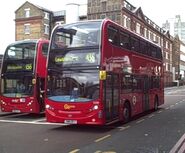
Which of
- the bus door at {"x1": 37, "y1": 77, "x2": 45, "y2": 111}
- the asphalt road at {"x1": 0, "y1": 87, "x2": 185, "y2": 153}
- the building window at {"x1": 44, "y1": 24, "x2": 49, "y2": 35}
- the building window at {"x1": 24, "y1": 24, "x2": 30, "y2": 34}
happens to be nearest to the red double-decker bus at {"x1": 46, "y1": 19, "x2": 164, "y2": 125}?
the asphalt road at {"x1": 0, "y1": 87, "x2": 185, "y2": 153}

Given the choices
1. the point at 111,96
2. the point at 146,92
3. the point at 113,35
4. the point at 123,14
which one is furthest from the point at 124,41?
the point at 123,14

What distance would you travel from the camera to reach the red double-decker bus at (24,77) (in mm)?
19844

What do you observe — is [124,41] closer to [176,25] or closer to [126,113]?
[126,113]

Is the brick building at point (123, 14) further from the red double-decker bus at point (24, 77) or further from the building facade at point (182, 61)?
the red double-decker bus at point (24, 77)

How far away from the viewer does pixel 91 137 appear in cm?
1341

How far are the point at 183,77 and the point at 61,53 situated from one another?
120524mm

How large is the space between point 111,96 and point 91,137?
2.53 metres

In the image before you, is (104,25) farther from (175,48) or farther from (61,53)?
(175,48)

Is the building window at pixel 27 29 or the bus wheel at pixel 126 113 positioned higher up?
the building window at pixel 27 29

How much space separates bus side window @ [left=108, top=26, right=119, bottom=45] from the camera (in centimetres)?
1548

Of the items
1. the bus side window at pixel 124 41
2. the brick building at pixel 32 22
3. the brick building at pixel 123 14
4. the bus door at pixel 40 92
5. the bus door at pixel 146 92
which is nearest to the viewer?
the bus side window at pixel 124 41

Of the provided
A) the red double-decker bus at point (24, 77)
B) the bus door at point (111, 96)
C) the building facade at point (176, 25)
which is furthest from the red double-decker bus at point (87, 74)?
the building facade at point (176, 25)

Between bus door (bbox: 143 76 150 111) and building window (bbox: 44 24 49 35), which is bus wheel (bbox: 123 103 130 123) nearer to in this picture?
bus door (bbox: 143 76 150 111)

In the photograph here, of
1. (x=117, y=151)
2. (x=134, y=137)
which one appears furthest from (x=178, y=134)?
(x=117, y=151)
